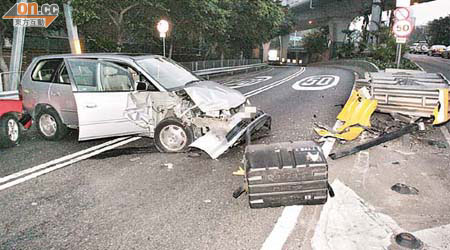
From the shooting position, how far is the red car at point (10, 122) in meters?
6.54

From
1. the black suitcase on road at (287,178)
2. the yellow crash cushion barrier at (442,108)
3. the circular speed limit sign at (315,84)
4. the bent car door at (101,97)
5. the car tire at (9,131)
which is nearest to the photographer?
the black suitcase on road at (287,178)

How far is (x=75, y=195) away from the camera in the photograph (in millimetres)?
4500

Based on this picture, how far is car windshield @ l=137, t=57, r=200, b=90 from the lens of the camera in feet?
21.5

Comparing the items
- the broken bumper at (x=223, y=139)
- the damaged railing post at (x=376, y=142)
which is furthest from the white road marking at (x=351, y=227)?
the broken bumper at (x=223, y=139)

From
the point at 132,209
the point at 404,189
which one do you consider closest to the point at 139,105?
the point at 132,209

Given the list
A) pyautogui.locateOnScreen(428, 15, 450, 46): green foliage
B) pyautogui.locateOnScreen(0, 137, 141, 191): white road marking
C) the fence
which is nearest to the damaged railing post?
pyautogui.locateOnScreen(0, 137, 141, 191): white road marking

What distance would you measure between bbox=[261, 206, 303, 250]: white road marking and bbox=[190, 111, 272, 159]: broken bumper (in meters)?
1.85

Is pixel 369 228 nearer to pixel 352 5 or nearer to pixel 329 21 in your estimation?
pixel 352 5

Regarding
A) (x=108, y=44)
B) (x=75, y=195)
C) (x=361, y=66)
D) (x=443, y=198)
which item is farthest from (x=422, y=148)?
(x=361, y=66)

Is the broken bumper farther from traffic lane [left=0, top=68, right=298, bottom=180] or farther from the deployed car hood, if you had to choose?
traffic lane [left=0, top=68, right=298, bottom=180]

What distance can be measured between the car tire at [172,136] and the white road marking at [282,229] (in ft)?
8.43

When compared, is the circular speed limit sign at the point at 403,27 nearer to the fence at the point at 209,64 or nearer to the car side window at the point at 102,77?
the fence at the point at 209,64

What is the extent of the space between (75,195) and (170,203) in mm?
1270

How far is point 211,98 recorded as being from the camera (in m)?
6.08
